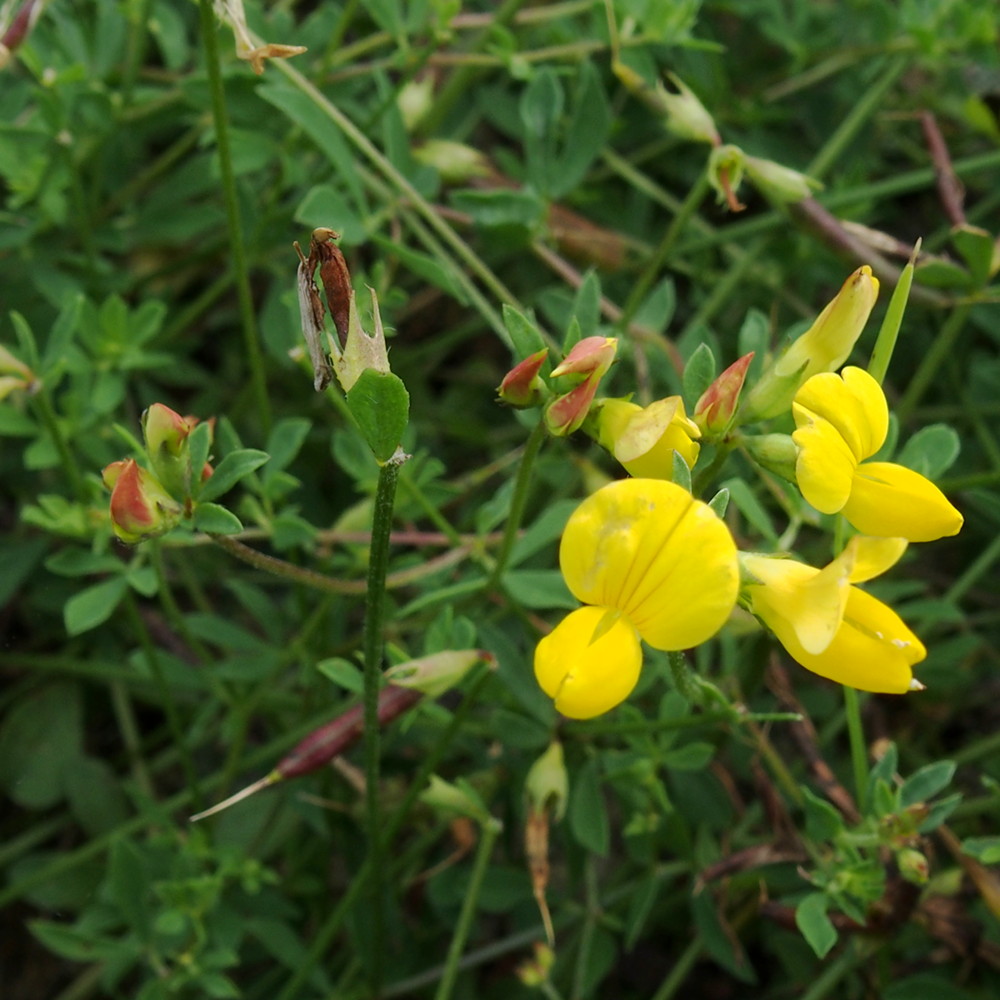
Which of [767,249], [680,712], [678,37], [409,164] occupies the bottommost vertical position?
[680,712]

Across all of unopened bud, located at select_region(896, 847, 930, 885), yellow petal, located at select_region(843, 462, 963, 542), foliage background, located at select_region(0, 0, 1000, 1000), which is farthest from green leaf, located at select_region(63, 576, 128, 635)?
unopened bud, located at select_region(896, 847, 930, 885)

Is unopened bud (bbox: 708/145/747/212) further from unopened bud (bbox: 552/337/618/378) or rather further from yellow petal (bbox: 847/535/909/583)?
yellow petal (bbox: 847/535/909/583)

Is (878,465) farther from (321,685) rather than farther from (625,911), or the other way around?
(625,911)

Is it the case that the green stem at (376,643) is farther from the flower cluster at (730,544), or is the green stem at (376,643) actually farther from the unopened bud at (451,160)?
the unopened bud at (451,160)

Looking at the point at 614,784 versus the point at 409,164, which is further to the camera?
the point at 409,164

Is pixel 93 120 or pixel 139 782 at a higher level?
pixel 93 120

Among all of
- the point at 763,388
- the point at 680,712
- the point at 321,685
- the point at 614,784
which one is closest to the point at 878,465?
the point at 763,388

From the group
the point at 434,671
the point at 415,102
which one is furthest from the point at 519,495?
the point at 415,102

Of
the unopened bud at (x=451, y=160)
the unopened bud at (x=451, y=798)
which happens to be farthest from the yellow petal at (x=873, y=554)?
the unopened bud at (x=451, y=160)
